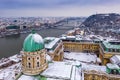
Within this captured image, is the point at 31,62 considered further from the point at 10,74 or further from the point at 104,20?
the point at 104,20

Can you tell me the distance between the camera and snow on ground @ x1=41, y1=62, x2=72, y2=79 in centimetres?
2672

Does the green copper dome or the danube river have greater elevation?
the green copper dome

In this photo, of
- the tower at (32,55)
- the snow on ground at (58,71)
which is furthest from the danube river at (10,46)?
the snow on ground at (58,71)

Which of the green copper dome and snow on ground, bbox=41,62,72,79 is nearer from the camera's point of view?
snow on ground, bbox=41,62,72,79

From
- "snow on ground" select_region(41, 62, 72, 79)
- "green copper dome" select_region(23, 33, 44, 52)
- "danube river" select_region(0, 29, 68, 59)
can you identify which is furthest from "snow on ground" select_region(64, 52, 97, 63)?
"green copper dome" select_region(23, 33, 44, 52)

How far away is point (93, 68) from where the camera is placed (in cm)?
3594

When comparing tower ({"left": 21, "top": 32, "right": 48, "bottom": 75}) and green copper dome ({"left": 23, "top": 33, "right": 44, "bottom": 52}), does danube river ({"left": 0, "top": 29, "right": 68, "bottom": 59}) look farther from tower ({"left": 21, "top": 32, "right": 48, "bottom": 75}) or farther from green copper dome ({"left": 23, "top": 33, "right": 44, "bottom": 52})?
green copper dome ({"left": 23, "top": 33, "right": 44, "bottom": 52})

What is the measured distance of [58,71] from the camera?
2820cm

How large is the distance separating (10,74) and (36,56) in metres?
17.6

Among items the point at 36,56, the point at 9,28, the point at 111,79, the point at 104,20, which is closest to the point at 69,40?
the point at 111,79

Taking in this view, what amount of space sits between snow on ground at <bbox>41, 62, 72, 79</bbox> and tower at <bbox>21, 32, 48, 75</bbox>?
1.72m

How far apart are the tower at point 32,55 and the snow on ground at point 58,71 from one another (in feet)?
5.65

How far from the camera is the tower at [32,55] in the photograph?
27.8 meters

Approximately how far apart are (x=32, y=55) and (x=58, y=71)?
5.67 meters
